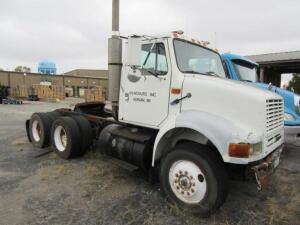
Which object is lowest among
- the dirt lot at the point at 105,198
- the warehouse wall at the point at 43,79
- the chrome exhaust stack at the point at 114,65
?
the dirt lot at the point at 105,198

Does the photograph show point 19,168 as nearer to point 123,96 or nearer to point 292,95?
point 123,96

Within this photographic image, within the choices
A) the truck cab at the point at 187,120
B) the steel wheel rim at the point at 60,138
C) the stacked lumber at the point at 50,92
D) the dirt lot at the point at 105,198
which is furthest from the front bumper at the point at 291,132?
the stacked lumber at the point at 50,92

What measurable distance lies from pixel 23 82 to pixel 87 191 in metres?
41.6

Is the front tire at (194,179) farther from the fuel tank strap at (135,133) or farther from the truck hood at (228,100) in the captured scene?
the fuel tank strap at (135,133)

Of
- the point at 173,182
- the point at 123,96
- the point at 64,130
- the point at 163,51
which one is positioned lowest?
the point at 173,182

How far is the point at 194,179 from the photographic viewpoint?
11.1ft

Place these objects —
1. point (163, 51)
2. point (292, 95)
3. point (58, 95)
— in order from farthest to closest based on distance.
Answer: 1. point (58, 95)
2. point (292, 95)
3. point (163, 51)

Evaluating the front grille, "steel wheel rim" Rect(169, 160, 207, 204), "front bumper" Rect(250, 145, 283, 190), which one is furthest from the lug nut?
the front grille

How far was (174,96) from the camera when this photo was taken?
12.5ft

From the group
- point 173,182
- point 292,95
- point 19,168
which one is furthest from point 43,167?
point 292,95

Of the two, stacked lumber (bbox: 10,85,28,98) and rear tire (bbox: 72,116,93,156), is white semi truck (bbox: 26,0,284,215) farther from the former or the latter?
stacked lumber (bbox: 10,85,28,98)

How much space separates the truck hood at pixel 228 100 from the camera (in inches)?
124

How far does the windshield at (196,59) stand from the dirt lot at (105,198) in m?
2.01

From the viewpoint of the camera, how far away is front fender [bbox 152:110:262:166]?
3015mm
